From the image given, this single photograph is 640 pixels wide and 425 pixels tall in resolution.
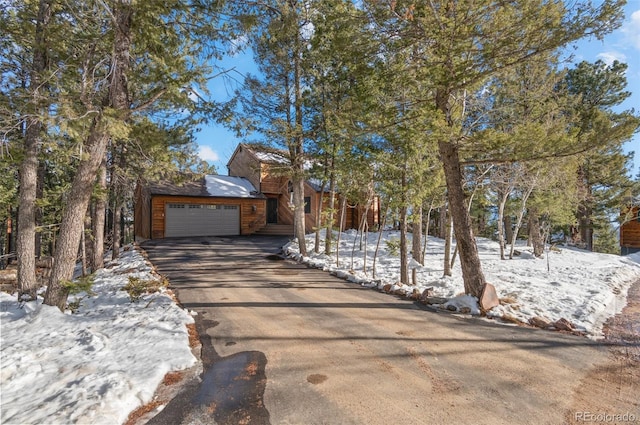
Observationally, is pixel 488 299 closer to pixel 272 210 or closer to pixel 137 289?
pixel 137 289

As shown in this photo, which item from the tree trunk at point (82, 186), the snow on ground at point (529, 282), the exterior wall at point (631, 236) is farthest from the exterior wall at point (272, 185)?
the exterior wall at point (631, 236)

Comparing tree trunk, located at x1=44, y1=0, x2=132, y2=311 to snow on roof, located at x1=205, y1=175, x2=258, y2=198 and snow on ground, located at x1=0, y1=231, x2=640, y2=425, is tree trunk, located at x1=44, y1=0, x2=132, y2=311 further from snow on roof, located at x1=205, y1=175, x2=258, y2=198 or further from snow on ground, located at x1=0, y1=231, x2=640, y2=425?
snow on roof, located at x1=205, y1=175, x2=258, y2=198

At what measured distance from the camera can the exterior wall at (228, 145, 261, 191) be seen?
20703 mm

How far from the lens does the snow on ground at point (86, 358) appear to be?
8.27 feet

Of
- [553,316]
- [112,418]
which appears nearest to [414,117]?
[553,316]

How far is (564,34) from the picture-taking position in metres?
4.55

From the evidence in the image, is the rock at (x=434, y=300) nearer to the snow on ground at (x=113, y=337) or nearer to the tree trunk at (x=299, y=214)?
the snow on ground at (x=113, y=337)

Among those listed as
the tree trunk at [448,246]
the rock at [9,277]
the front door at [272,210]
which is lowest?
the rock at [9,277]

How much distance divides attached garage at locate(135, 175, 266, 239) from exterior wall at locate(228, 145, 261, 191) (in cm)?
80

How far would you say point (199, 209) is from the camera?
717 inches

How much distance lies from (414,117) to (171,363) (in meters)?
5.61

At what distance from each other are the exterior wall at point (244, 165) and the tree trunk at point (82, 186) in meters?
14.6

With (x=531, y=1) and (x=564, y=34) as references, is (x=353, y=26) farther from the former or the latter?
(x=564, y=34)
